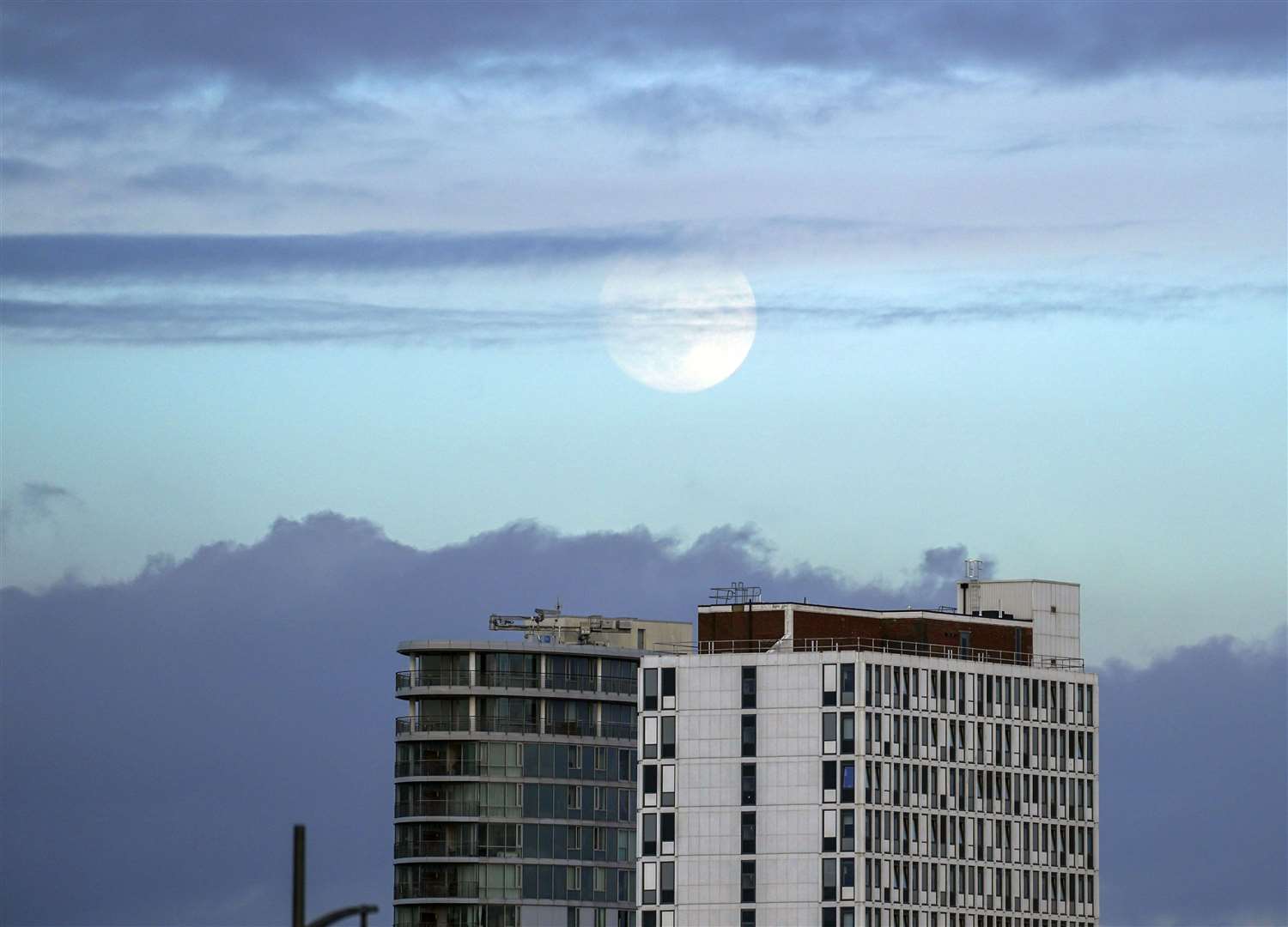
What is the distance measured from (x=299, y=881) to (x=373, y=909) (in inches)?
232

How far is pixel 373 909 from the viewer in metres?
74.0

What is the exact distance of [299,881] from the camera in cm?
6844

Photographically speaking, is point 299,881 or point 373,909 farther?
point 373,909
